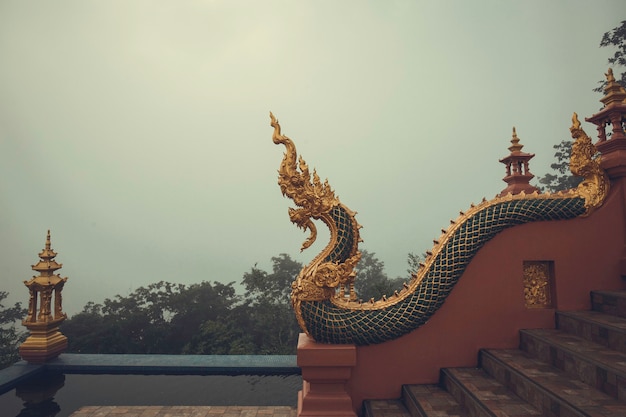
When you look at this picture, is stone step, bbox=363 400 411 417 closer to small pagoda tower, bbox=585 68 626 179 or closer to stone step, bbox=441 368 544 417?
stone step, bbox=441 368 544 417

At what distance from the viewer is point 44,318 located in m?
5.91

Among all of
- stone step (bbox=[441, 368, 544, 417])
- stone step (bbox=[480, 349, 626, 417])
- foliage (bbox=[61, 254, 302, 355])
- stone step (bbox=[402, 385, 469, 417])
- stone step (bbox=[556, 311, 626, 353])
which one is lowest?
foliage (bbox=[61, 254, 302, 355])

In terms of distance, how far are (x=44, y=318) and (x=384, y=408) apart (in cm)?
612

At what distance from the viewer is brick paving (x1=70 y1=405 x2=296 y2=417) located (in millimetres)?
4000

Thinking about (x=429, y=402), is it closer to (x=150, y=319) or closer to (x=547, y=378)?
(x=547, y=378)

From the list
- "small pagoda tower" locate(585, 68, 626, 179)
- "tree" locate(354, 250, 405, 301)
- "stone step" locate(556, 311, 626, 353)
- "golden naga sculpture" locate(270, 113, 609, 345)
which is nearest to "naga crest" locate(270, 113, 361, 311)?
"golden naga sculpture" locate(270, 113, 609, 345)

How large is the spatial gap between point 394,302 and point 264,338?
7.37m

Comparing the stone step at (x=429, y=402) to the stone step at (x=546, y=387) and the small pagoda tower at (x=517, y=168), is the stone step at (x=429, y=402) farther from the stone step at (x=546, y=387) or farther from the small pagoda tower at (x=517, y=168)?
the small pagoda tower at (x=517, y=168)

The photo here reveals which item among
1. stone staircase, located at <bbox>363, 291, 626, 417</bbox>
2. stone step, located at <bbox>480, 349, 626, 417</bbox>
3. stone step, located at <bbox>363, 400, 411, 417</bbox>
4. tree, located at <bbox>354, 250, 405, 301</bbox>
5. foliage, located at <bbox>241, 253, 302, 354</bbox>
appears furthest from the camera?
tree, located at <bbox>354, 250, 405, 301</bbox>

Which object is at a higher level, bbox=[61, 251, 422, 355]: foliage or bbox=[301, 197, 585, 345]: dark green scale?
bbox=[301, 197, 585, 345]: dark green scale

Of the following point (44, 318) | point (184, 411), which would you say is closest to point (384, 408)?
point (184, 411)

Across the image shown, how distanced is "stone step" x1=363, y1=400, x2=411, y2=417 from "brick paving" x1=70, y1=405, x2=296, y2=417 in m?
1.07

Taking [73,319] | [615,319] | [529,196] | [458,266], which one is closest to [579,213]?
[529,196]

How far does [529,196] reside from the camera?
3889 millimetres
